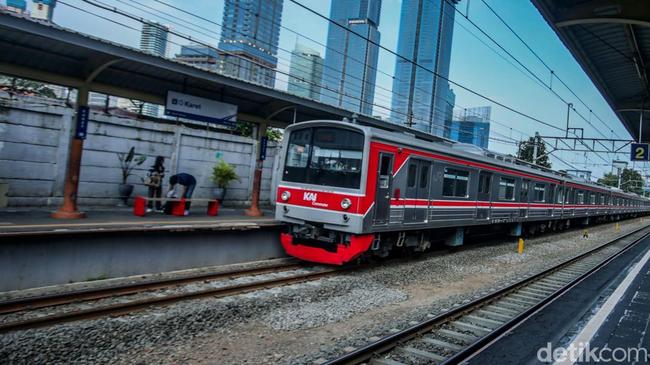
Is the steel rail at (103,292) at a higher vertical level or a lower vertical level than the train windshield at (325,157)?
lower

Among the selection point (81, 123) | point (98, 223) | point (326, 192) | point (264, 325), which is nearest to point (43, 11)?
point (81, 123)

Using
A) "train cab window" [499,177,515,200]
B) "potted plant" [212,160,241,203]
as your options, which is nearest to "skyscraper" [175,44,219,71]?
"potted plant" [212,160,241,203]

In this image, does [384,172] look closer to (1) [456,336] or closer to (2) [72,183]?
(1) [456,336]

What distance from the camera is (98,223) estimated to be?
8.34 m

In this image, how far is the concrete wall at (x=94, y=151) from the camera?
9734 mm

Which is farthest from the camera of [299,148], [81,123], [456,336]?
[299,148]

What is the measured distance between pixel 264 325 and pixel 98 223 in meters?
4.43

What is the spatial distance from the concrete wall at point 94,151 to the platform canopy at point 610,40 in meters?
10.2

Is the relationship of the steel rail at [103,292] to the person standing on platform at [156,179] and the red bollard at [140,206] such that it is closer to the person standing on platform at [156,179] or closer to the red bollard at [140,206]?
the red bollard at [140,206]

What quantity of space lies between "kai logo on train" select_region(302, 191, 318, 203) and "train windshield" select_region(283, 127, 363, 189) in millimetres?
252

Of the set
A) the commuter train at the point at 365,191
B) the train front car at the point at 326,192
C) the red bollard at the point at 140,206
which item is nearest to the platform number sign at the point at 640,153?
the commuter train at the point at 365,191

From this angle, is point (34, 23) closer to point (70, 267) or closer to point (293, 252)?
point (70, 267)

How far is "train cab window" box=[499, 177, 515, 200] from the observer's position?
14.8 meters

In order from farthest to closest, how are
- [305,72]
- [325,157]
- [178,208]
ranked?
[305,72], [178,208], [325,157]
